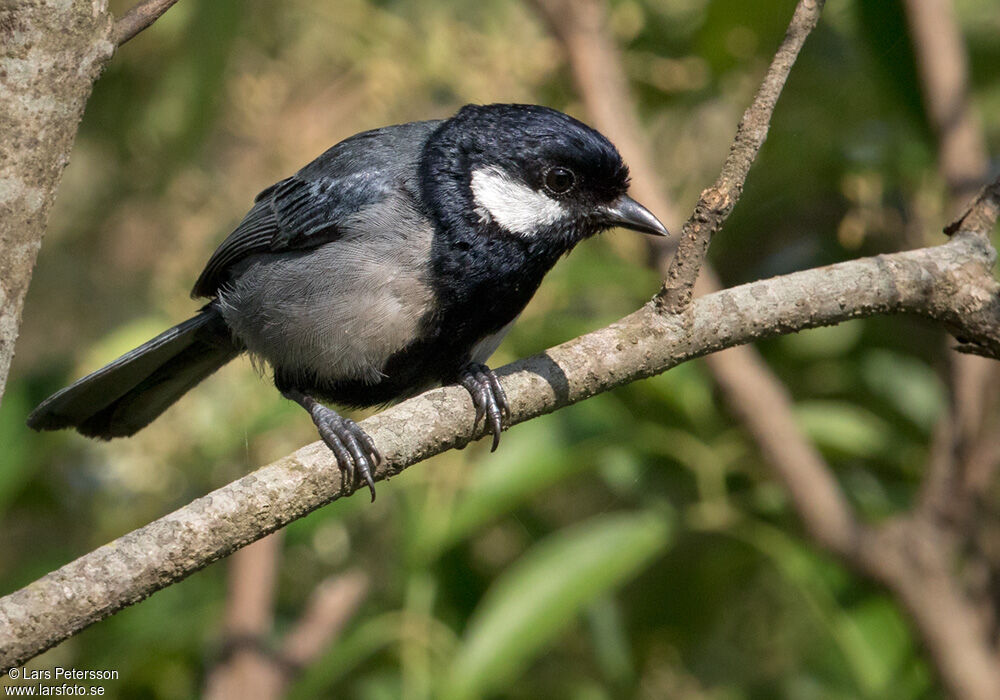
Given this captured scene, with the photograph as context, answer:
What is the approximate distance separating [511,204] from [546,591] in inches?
40.1

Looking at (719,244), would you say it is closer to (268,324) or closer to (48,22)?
(268,324)

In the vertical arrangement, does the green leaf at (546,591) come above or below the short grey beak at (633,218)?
below

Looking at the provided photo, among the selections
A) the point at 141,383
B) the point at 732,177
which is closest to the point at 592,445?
the point at 732,177

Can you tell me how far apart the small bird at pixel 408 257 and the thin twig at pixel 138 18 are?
3.25 feet

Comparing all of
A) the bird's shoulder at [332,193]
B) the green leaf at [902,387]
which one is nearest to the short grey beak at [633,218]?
the bird's shoulder at [332,193]

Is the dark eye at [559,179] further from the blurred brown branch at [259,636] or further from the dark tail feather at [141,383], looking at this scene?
the blurred brown branch at [259,636]

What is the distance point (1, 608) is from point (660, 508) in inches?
75.5

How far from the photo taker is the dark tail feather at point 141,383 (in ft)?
9.77

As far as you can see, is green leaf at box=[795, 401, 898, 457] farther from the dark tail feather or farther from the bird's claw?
the dark tail feather

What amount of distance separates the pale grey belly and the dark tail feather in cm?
28

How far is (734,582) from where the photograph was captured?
3617 mm

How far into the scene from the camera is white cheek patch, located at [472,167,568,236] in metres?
2.76

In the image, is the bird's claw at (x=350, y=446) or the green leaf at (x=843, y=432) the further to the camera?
the green leaf at (x=843, y=432)

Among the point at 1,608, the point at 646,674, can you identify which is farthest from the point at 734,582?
the point at 1,608
